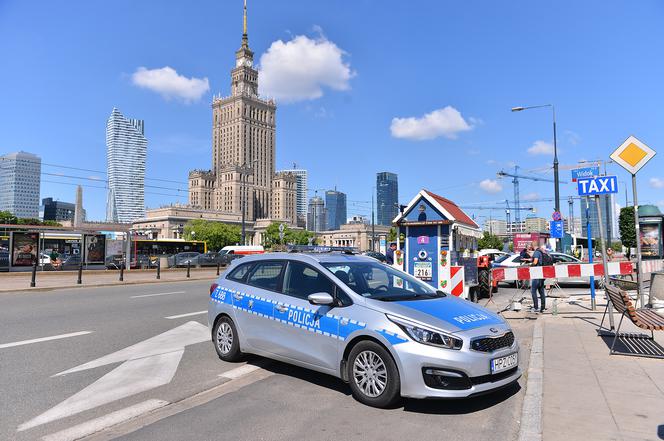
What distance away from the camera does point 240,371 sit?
20.7 ft

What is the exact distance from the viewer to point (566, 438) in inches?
153

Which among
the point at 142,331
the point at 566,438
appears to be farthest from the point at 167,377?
the point at 566,438

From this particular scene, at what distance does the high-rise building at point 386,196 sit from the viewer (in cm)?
14375

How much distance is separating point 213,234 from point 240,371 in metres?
107

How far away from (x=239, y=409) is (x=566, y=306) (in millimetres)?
10682

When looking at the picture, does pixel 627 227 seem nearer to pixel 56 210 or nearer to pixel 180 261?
pixel 180 261

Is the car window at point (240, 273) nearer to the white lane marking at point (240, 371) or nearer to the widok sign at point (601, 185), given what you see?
the white lane marking at point (240, 371)

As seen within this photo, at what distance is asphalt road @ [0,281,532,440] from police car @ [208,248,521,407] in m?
0.29

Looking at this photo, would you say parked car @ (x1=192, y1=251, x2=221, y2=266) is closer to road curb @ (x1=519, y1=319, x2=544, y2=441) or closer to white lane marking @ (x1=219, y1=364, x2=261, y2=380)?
white lane marking @ (x1=219, y1=364, x2=261, y2=380)

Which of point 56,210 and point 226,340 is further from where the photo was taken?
point 56,210

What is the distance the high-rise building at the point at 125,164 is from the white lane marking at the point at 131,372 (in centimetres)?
17695

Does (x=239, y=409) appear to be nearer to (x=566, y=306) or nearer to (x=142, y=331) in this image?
(x=142, y=331)

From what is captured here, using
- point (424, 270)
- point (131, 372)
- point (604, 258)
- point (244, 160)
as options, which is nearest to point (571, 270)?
point (604, 258)

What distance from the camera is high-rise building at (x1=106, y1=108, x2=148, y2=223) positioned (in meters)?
175
